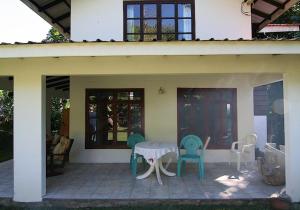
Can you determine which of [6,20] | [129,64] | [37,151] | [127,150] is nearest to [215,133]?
[127,150]

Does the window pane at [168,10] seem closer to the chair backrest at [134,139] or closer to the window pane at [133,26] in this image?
the window pane at [133,26]

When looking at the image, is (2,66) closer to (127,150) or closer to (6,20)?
(127,150)

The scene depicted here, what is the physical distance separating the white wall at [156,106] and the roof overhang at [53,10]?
2590mm

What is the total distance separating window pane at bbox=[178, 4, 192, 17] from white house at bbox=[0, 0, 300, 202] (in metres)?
0.03

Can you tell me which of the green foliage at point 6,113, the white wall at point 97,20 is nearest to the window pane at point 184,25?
the white wall at point 97,20

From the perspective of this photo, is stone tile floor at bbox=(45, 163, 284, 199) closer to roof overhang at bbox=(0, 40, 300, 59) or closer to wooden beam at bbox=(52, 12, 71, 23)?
roof overhang at bbox=(0, 40, 300, 59)

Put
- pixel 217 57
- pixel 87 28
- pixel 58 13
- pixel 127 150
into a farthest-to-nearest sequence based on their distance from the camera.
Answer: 1. pixel 58 13
2. pixel 127 150
3. pixel 87 28
4. pixel 217 57

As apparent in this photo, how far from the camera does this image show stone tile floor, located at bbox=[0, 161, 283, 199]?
6.97 metres

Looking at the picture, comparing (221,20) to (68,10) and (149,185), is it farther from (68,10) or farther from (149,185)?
(68,10)

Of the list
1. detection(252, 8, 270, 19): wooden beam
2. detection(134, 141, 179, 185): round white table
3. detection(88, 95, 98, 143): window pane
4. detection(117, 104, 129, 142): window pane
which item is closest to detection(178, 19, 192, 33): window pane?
detection(252, 8, 270, 19): wooden beam

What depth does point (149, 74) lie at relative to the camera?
6.99 m

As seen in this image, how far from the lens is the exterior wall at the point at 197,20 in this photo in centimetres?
977

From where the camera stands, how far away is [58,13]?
12.0 meters

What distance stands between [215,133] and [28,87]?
6708mm
